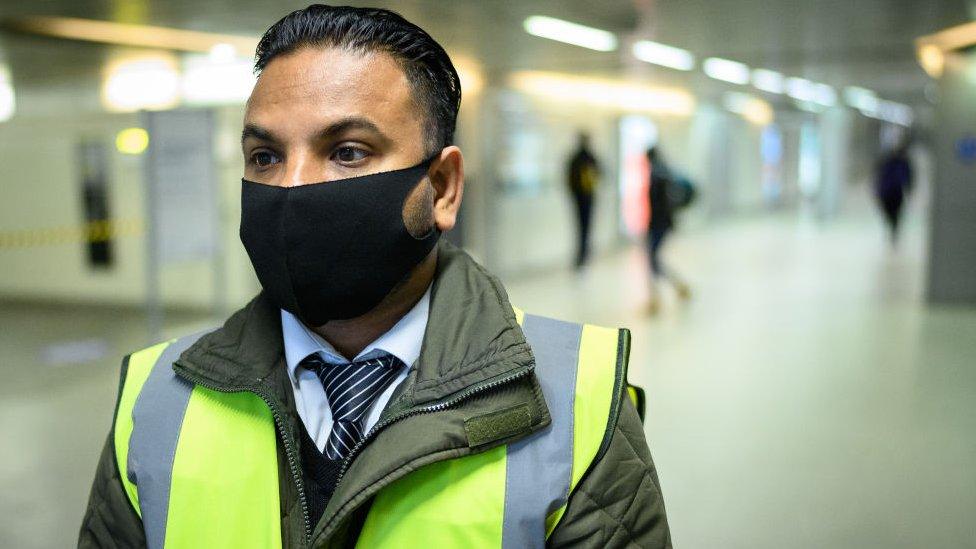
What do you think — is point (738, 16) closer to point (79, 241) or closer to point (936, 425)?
point (936, 425)

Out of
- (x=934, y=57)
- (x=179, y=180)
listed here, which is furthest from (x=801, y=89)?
(x=179, y=180)

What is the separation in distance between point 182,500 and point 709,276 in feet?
36.7

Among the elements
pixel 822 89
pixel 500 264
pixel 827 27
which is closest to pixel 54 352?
pixel 500 264

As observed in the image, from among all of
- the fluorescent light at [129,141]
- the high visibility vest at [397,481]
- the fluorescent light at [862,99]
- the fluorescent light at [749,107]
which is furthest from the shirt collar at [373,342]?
the fluorescent light at [862,99]

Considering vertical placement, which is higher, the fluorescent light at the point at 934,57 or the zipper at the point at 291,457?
the fluorescent light at the point at 934,57

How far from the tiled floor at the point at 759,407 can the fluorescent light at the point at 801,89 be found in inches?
236

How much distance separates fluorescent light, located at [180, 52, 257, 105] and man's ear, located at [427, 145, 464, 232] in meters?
8.38

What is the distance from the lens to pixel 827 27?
8508mm

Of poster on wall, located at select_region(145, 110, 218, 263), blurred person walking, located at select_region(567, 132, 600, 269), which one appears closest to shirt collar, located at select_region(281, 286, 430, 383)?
poster on wall, located at select_region(145, 110, 218, 263)

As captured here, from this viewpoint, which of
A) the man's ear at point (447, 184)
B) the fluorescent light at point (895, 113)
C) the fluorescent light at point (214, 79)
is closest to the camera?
the man's ear at point (447, 184)

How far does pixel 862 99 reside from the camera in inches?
947

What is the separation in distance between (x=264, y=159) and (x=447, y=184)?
0.29 meters

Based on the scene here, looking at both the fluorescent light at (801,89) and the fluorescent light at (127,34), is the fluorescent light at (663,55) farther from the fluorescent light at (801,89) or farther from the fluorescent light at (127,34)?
the fluorescent light at (801,89)

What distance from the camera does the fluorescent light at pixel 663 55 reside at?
986cm
